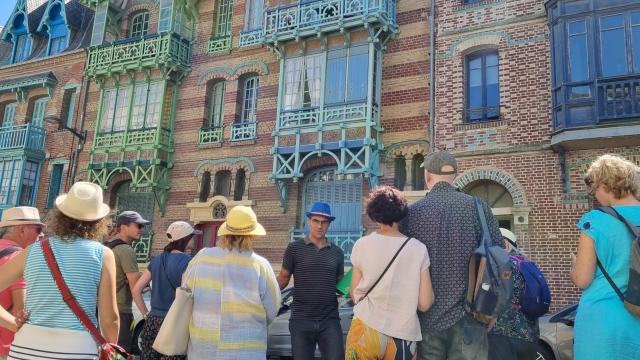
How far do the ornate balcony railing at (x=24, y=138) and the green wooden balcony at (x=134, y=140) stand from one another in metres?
3.41

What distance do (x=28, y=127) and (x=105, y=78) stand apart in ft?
12.5

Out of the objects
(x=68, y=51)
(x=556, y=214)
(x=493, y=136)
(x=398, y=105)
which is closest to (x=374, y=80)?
(x=398, y=105)

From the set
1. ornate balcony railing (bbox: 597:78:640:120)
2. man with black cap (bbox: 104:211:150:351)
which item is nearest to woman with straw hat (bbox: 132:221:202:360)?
man with black cap (bbox: 104:211:150:351)

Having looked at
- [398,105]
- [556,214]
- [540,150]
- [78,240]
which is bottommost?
[78,240]

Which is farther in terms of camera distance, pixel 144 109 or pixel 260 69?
pixel 144 109

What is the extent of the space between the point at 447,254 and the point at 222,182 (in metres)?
14.1

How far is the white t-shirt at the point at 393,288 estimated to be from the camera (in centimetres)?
346

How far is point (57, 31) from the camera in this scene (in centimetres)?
2203

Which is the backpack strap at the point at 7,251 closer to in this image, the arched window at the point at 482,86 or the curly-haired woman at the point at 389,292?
the curly-haired woman at the point at 389,292

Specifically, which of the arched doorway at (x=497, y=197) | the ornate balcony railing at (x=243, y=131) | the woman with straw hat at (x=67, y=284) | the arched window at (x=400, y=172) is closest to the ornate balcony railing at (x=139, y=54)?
the ornate balcony railing at (x=243, y=131)

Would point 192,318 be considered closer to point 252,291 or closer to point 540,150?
point 252,291

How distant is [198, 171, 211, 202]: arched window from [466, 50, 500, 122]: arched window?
840cm

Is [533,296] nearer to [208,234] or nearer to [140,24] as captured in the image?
[208,234]

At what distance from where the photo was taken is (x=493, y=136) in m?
13.0
